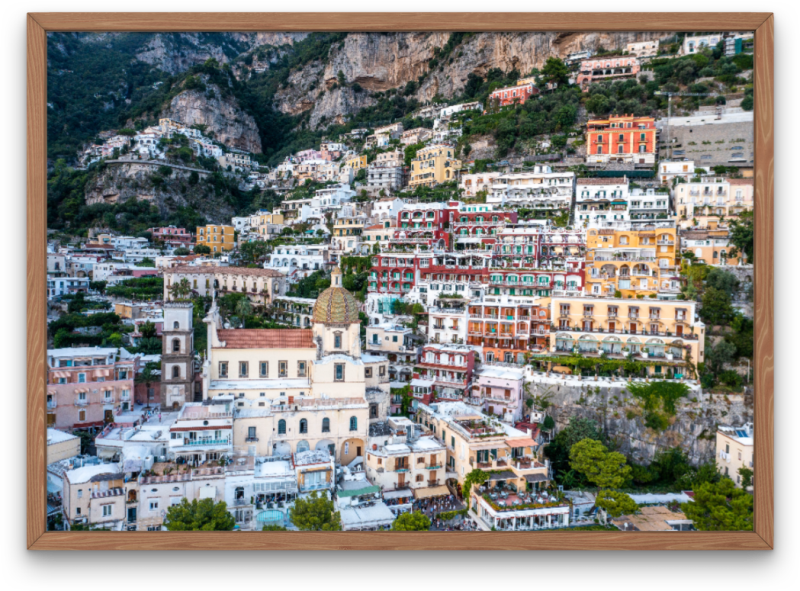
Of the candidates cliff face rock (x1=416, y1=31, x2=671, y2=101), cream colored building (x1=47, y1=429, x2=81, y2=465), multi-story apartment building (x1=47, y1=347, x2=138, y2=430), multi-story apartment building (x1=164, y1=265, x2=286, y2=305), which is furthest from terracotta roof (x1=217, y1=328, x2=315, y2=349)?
cliff face rock (x1=416, y1=31, x2=671, y2=101)

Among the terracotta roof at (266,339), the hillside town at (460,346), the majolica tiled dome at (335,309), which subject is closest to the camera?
the hillside town at (460,346)

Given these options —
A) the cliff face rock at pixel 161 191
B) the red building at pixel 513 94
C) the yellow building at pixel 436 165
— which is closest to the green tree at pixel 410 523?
the yellow building at pixel 436 165

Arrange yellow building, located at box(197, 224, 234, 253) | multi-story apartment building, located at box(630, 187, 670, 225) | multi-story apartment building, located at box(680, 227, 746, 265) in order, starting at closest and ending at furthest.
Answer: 1. multi-story apartment building, located at box(680, 227, 746, 265)
2. multi-story apartment building, located at box(630, 187, 670, 225)
3. yellow building, located at box(197, 224, 234, 253)

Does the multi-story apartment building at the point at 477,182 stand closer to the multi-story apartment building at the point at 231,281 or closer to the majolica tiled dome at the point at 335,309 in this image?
the multi-story apartment building at the point at 231,281

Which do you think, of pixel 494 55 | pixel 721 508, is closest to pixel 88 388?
pixel 721 508

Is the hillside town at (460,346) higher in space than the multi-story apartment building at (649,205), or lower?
lower

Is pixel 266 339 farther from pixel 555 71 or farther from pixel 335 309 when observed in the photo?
pixel 555 71

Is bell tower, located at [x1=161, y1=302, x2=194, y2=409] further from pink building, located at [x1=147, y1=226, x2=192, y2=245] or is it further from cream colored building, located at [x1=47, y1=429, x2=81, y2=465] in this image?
pink building, located at [x1=147, y1=226, x2=192, y2=245]
